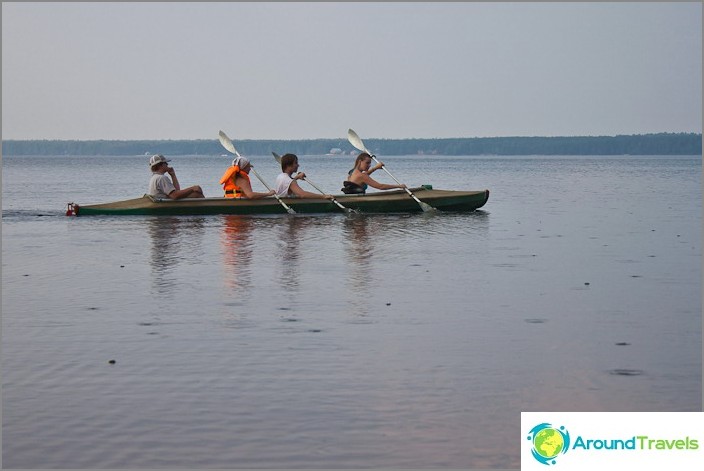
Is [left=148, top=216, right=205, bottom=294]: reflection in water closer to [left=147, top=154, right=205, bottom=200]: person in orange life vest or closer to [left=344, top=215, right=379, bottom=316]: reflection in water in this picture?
[left=147, top=154, right=205, bottom=200]: person in orange life vest

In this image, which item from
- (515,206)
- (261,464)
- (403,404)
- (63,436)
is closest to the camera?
(261,464)

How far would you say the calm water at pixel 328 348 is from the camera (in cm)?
782

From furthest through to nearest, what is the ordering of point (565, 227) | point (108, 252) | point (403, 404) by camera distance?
1. point (565, 227)
2. point (108, 252)
3. point (403, 404)

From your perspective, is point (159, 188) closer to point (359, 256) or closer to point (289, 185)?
point (289, 185)

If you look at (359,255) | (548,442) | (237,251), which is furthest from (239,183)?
(548,442)

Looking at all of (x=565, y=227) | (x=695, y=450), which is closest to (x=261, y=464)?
(x=695, y=450)

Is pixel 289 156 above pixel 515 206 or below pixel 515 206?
above

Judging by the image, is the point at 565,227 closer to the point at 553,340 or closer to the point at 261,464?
the point at 553,340

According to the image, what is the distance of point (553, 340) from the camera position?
11.2 meters

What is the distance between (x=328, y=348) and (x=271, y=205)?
55.4 feet

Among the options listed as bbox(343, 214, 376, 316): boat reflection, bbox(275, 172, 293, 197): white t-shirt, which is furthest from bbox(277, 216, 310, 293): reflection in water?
bbox(343, 214, 376, 316): boat reflection

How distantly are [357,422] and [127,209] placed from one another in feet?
66.8

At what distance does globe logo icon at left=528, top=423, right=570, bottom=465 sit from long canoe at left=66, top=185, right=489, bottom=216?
20066 millimetres

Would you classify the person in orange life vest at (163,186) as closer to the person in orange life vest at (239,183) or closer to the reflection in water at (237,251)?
the person in orange life vest at (239,183)
